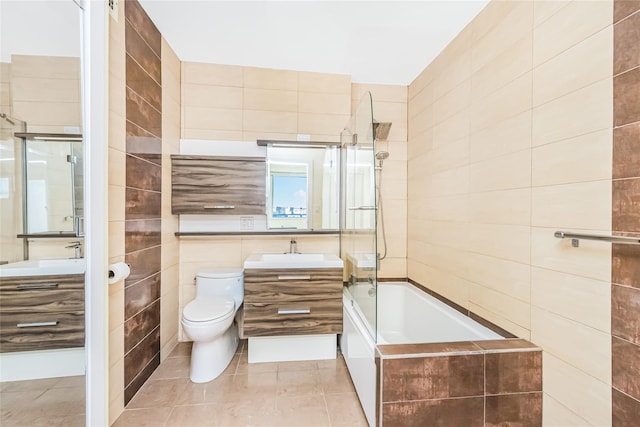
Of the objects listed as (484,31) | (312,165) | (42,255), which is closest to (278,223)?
(312,165)

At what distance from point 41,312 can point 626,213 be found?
240 centimetres

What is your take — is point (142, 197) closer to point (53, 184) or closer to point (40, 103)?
point (53, 184)

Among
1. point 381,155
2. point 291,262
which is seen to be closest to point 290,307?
point 291,262

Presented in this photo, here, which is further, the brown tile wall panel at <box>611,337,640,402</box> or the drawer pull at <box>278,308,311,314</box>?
the drawer pull at <box>278,308,311,314</box>

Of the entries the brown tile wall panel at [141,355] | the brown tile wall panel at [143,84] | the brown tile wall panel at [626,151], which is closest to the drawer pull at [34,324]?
the brown tile wall panel at [141,355]

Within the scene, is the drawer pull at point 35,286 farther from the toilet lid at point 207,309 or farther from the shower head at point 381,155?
the shower head at point 381,155

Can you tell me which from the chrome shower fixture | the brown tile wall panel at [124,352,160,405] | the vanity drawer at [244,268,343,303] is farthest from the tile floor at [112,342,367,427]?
the chrome shower fixture

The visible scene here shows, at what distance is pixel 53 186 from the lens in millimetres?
1174

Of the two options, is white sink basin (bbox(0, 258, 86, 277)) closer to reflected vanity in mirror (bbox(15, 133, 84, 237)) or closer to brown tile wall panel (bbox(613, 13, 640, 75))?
reflected vanity in mirror (bbox(15, 133, 84, 237))

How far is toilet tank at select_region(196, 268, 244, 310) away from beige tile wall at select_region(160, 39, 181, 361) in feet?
0.82

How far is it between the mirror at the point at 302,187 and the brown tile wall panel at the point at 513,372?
1.52 metres

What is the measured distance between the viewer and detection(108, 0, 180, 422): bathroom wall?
4.82 feet

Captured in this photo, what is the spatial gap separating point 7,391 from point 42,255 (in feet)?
1.76

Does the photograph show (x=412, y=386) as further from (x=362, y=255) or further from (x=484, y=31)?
(x=484, y=31)
